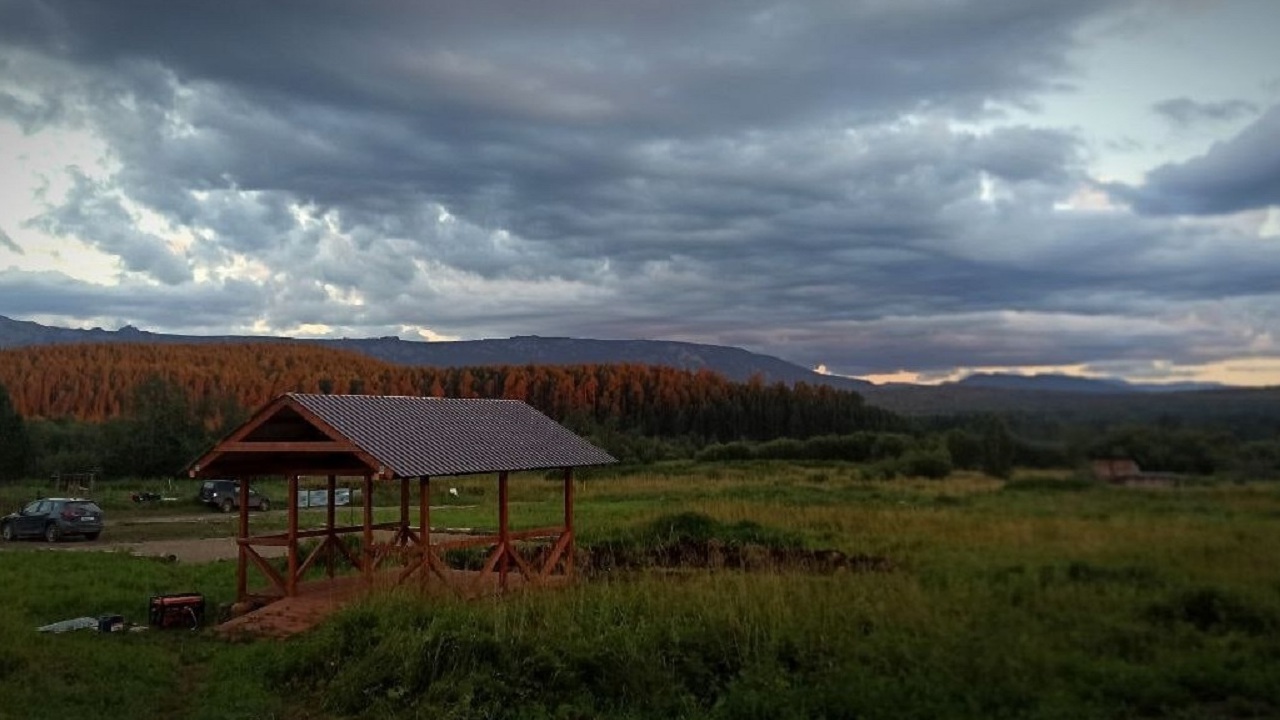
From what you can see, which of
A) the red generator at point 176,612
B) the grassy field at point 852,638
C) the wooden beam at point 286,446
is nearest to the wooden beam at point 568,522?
the grassy field at point 852,638

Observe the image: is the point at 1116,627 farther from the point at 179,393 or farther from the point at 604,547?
the point at 179,393

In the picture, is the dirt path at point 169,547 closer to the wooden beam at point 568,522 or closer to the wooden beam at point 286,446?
the wooden beam at point 286,446

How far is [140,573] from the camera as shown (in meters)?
20.3

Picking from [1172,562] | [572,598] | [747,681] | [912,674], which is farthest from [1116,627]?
[572,598]

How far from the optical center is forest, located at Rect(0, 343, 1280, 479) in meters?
7.01

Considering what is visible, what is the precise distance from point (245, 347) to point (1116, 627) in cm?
18687

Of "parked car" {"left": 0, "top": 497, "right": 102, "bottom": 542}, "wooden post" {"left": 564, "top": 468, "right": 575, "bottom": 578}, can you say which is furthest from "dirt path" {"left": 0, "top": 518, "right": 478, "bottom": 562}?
"wooden post" {"left": 564, "top": 468, "right": 575, "bottom": 578}

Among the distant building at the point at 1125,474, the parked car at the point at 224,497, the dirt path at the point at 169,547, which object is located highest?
the distant building at the point at 1125,474

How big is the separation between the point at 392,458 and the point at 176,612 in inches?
181

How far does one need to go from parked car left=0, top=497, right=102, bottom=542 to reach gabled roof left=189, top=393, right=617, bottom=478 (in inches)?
664

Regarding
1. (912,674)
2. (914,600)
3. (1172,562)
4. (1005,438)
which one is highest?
(1005,438)

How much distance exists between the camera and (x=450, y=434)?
17.1m

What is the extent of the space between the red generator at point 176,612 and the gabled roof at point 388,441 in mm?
2208

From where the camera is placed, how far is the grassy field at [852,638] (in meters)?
6.89
